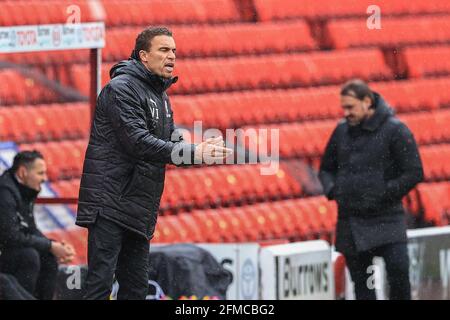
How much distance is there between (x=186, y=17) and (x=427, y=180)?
9.42 feet

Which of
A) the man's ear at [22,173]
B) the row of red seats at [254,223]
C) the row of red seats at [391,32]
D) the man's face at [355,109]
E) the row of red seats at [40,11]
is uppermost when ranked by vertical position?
the row of red seats at [391,32]

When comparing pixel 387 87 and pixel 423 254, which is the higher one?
pixel 387 87

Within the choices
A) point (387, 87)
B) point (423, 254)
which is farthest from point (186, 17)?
point (423, 254)

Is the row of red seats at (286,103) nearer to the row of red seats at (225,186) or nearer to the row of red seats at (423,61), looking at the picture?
the row of red seats at (423,61)

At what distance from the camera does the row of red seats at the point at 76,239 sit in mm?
7492

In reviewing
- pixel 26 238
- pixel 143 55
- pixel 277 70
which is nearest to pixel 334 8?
pixel 277 70

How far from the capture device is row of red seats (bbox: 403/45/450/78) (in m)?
13.3

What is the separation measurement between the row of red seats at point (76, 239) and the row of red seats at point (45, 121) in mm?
1535

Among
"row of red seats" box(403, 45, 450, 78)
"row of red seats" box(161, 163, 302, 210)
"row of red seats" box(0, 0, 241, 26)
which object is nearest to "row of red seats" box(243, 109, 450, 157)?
"row of red seats" box(161, 163, 302, 210)

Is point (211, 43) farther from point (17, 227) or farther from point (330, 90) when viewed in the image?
point (17, 227)

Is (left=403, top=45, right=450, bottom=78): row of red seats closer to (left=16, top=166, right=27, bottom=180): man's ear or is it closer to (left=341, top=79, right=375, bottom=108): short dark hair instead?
(left=341, top=79, right=375, bottom=108): short dark hair

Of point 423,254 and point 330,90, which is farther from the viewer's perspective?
point 330,90

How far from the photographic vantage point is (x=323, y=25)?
12.8 m

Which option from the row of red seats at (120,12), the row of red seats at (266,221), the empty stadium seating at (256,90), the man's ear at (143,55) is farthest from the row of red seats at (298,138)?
the man's ear at (143,55)
